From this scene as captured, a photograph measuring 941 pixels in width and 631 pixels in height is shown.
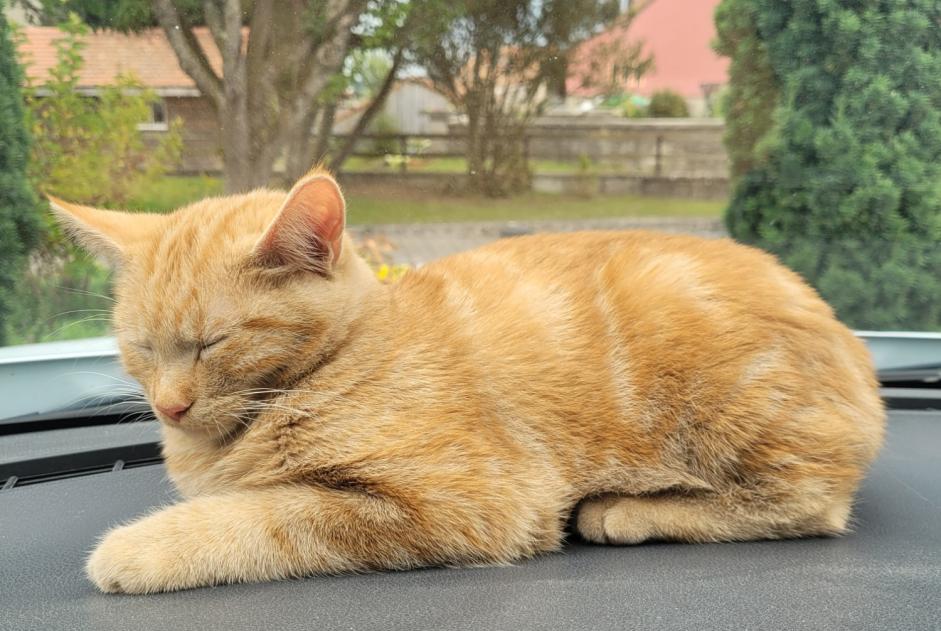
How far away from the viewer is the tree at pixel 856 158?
227 cm

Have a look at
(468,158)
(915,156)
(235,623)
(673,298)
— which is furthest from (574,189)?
(235,623)

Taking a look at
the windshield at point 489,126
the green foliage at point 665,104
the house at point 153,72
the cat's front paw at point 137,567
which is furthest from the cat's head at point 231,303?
the green foliage at point 665,104

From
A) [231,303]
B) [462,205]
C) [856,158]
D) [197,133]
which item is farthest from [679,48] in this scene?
[231,303]

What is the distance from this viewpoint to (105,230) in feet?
4.07

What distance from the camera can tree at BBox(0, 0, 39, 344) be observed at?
6.30ft

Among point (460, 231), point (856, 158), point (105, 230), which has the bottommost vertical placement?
point (460, 231)

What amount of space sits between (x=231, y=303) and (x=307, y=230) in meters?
0.15

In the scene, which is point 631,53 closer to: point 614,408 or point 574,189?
point 574,189

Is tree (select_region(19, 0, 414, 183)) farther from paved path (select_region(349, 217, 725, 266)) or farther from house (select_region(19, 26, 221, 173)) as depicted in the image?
paved path (select_region(349, 217, 725, 266))

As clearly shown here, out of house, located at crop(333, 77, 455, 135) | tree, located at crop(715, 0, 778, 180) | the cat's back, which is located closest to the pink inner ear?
the cat's back

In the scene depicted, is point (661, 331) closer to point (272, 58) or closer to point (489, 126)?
point (489, 126)

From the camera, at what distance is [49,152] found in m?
2.03

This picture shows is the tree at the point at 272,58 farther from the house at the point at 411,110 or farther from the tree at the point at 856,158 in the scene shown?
the tree at the point at 856,158

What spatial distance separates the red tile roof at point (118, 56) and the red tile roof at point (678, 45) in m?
1.12
